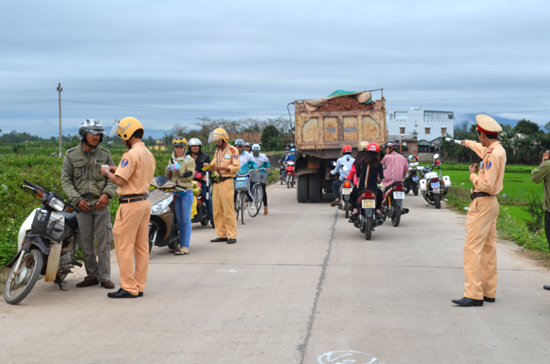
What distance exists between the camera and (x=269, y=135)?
235ft

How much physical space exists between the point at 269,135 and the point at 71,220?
214ft

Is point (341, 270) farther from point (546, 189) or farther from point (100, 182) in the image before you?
point (100, 182)

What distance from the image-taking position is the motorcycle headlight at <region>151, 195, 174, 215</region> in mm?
8734

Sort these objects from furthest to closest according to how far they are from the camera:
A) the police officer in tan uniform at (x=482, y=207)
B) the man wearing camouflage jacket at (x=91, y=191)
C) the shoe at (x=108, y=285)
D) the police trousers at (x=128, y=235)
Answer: the shoe at (x=108, y=285), the man wearing camouflage jacket at (x=91, y=191), the police trousers at (x=128, y=235), the police officer in tan uniform at (x=482, y=207)

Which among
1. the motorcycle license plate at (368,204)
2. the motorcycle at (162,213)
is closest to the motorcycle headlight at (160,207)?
the motorcycle at (162,213)

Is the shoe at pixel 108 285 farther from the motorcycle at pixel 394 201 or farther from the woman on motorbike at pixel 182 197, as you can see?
the motorcycle at pixel 394 201

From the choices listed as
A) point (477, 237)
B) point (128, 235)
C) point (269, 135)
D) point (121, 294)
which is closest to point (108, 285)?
point (121, 294)

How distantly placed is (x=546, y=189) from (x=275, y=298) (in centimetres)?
329

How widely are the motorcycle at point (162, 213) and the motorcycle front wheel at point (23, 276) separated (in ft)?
8.51

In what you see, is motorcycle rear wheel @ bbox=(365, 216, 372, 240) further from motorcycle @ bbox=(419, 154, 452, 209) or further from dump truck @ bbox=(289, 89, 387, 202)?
motorcycle @ bbox=(419, 154, 452, 209)

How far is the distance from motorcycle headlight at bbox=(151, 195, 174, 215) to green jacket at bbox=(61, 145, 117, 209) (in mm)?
1874

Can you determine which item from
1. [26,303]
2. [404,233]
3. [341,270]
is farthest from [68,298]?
[404,233]

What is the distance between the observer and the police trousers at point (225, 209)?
1031 centimetres

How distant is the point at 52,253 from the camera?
249 inches
